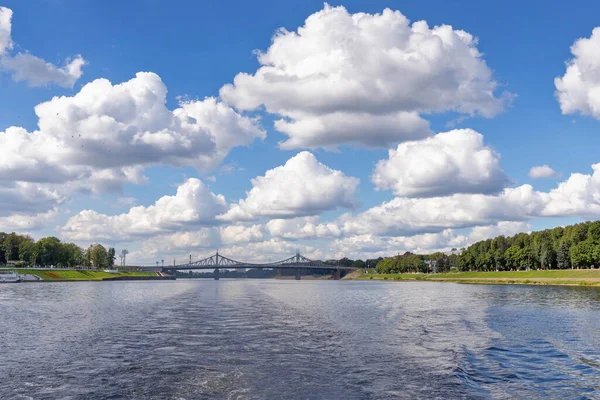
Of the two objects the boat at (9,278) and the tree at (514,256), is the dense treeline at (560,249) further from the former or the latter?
the boat at (9,278)

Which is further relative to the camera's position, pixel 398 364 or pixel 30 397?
pixel 398 364

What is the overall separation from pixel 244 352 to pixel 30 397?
1230cm

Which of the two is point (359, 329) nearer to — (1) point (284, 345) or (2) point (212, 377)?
(1) point (284, 345)

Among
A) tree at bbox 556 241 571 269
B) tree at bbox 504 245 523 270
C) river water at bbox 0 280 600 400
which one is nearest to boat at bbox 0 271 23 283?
river water at bbox 0 280 600 400

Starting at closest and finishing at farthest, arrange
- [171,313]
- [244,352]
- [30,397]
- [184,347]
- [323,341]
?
[30,397], [244,352], [184,347], [323,341], [171,313]

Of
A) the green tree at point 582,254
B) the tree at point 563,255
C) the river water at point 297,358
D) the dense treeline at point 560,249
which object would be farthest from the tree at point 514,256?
the river water at point 297,358

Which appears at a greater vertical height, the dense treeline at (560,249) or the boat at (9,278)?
the dense treeline at (560,249)

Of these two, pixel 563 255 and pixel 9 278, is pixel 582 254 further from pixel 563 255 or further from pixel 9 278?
pixel 9 278

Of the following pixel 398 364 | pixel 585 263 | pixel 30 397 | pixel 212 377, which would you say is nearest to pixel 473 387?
pixel 398 364

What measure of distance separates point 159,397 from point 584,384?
18.4 meters

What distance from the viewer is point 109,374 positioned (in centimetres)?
2323

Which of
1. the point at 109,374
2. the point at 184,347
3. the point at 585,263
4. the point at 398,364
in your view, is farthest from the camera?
the point at 585,263

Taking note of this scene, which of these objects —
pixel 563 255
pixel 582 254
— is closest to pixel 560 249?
pixel 563 255

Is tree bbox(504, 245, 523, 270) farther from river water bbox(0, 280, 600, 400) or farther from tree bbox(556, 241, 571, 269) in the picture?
river water bbox(0, 280, 600, 400)
